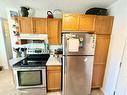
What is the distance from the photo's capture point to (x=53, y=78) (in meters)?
2.39

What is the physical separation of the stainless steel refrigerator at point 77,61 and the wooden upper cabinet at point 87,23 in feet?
0.92

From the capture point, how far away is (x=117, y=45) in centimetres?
202

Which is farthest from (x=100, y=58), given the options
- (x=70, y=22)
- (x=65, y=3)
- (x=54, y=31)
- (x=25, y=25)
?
(x=25, y=25)

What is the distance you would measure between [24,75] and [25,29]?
4.19ft

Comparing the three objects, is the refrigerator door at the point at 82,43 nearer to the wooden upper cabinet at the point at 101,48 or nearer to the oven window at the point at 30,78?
the wooden upper cabinet at the point at 101,48

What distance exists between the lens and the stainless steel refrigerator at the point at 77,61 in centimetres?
205

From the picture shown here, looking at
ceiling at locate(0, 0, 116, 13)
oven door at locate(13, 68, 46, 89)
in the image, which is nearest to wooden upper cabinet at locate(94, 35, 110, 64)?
ceiling at locate(0, 0, 116, 13)

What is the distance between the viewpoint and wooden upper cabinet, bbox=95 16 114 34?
225 cm

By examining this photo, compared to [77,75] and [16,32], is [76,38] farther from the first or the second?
[16,32]

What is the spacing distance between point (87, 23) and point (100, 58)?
1.00 meters

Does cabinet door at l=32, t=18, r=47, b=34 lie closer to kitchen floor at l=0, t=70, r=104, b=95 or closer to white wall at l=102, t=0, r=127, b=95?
kitchen floor at l=0, t=70, r=104, b=95

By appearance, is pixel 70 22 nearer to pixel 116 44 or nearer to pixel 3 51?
pixel 116 44

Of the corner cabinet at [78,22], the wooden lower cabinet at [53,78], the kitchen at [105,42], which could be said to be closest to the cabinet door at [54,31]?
the kitchen at [105,42]

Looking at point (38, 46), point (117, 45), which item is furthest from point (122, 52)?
point (38, 46)
